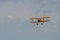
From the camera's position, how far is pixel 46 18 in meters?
36.9

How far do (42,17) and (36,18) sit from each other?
686 millimetres

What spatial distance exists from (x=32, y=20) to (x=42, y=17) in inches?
47.3

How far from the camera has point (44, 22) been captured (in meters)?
36.7

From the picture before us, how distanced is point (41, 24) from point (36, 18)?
1.01 metres

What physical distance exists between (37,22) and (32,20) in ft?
2.03

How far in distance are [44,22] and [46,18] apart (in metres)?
0.56

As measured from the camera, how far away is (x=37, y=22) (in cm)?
3744

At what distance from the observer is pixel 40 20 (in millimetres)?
37031

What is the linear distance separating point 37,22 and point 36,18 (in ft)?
1.79

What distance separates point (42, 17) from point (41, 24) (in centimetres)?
90

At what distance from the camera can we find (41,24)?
36.6m

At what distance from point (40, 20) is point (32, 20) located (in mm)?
947

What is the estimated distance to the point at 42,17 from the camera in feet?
122

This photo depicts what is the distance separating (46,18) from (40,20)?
0.71 metres
